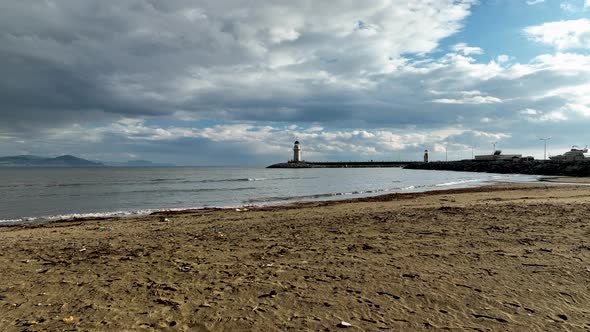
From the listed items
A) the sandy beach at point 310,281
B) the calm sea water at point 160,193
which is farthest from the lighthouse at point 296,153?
the sandy beach at point 310,281

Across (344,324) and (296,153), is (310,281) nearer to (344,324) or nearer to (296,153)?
(344,324)

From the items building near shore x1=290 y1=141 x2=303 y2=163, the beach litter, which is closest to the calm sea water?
the beach litter

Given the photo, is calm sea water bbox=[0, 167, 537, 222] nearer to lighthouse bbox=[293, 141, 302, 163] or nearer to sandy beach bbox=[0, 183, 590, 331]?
sandy beach bbox=[0, 183, 590, 331]

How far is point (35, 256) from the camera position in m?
7.69

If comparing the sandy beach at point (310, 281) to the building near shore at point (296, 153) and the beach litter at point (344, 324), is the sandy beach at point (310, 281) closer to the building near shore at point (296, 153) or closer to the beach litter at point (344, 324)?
the beach litter at point (344, 324)

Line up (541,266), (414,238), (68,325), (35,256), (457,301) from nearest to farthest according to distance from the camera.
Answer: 1. (68,325)
2. (457,301)
3. (541,266)
4. (35,256)
5. (414,238)

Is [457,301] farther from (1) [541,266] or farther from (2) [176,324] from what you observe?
(2) [176,324]

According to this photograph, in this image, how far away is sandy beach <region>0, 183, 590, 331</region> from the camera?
418 centimetres

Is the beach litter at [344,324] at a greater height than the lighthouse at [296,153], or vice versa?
the lighthouse at [296,153]

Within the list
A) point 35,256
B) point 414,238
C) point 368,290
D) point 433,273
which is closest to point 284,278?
point 368,290

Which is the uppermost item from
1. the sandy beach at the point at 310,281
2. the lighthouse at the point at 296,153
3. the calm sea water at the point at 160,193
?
the lighthouse at the point at 296,153

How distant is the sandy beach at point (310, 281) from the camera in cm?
418

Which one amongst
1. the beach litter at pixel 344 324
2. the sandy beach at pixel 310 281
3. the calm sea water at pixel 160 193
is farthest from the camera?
the calm sea water at pixel 160 193

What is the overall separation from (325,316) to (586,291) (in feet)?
12.4
